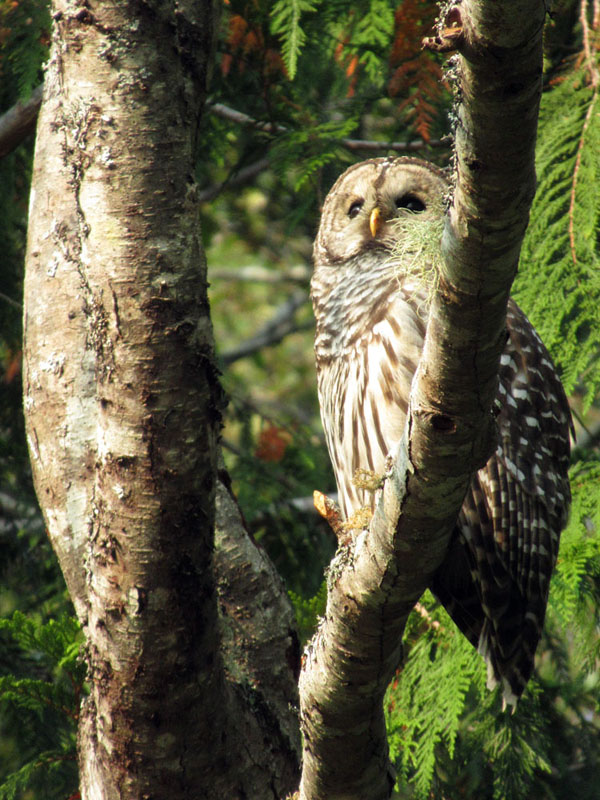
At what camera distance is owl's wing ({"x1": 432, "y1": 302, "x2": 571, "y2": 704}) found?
2943mm

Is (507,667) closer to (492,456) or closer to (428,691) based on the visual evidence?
(428,691)

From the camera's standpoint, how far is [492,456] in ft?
9.21

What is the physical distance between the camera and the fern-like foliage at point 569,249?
3125mm

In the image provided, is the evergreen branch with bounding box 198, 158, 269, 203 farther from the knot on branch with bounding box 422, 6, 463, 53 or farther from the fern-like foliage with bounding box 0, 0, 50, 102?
the knot on branch with bounding box 422, 6, 463, 53

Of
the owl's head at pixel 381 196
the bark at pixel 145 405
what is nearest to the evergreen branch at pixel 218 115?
the owl's head at pixel 381 196

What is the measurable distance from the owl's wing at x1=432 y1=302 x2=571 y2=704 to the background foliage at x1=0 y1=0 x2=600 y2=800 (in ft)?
0.39

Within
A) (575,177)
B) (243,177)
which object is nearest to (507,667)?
(575,177)

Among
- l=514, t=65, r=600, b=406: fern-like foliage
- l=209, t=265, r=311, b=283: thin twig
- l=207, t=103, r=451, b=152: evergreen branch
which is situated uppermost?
l=207, t=103, r=451, b=152: evergreen branch

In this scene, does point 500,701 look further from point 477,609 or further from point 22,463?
point 22,463

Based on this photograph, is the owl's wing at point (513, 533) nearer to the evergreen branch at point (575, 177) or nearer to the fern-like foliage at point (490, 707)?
the fern-like foliage at point (490, 707)

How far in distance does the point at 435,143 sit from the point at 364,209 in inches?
27.1

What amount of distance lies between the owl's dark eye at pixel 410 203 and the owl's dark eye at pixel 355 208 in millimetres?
157

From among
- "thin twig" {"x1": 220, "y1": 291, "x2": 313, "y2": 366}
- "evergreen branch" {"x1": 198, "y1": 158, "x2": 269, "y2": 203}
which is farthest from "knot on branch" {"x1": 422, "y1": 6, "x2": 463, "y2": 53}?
"thin twig" {"x1": 220, "y1": 291, "x2": 313, "y2": 366}

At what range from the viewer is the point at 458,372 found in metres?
1.44
